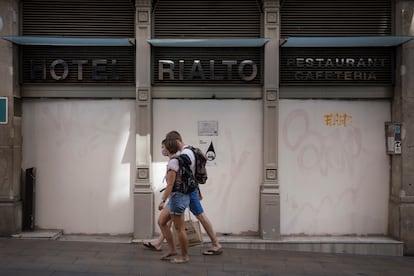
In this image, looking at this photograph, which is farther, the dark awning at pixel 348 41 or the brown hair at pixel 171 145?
the dark awning at pixel 348 41

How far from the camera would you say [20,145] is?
28.5ft

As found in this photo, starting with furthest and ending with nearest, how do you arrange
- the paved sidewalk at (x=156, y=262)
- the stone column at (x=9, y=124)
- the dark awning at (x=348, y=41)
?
the stone column at (x=9, y=124) → the dark awning at (x=348, y=41) → the paved sidewalk at (x=156, y=262)

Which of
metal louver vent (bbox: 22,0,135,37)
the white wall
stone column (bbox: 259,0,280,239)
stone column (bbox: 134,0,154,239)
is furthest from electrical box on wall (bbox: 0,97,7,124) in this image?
stone column (bbox: 259,0,280,239)

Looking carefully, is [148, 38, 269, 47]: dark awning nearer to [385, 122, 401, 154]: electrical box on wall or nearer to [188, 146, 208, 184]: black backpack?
[188, 146, 208, 184]: black backpack

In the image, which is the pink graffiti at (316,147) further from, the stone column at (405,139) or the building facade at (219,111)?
the stone column at (405,139)

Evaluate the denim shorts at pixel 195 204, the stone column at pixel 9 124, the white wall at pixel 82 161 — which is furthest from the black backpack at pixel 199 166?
the stone column at pixel 9 124

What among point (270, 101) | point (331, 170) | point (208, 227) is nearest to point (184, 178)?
point (208, 227)

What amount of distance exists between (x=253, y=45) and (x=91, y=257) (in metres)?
4.42

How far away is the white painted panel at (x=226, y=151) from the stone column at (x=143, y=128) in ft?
0.79

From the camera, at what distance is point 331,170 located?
873cm

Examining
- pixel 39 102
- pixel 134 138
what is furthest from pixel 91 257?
pixel 39 102

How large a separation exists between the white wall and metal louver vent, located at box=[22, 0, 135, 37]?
4.03 ft

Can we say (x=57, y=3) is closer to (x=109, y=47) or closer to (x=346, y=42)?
(x=109, y=47)

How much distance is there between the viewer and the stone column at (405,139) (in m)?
8.35
